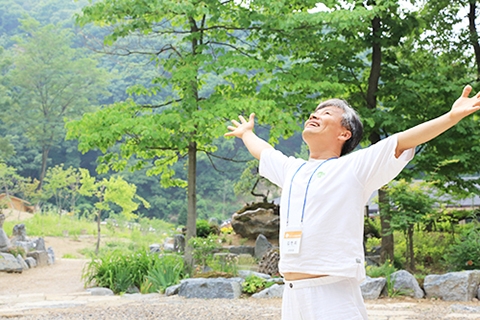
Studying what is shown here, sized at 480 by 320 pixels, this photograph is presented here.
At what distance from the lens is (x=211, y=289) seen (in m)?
7.14

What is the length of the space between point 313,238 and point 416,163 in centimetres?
811

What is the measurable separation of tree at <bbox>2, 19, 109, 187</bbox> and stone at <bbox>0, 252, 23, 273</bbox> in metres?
19.1

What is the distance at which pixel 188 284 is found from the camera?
7223 mm

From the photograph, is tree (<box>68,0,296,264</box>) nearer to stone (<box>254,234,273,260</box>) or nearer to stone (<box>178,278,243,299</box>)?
stone (<box>178,278,243,299</box>)

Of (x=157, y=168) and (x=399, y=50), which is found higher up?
(x=399, y=50)

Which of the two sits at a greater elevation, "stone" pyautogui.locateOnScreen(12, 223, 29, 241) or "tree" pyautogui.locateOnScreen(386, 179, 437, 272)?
"tree" pyautogui.locateOnScreen(386, 179, 437, 272)

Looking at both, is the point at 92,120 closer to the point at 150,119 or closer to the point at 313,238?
the point at 150,119

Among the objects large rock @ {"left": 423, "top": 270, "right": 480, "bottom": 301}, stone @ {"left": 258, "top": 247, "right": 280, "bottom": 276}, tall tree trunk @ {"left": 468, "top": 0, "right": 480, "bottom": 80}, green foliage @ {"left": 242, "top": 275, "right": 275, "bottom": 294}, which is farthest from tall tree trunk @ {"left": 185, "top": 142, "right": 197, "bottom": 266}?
tall tree trunk @ {"left": 468, "top": 0, "right": 480, "bottom": 80}

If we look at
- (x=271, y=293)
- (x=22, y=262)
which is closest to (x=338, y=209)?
(x=271, y=293)

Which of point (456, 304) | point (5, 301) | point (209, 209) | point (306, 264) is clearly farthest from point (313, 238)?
point (209, 209)

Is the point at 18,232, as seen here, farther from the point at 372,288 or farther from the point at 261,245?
the point at 372,288

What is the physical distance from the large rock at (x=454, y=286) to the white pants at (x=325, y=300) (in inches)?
218

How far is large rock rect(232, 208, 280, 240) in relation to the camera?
12750mm

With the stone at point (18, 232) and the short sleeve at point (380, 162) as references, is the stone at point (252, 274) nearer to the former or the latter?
the short sleeve at point (380, 162)
